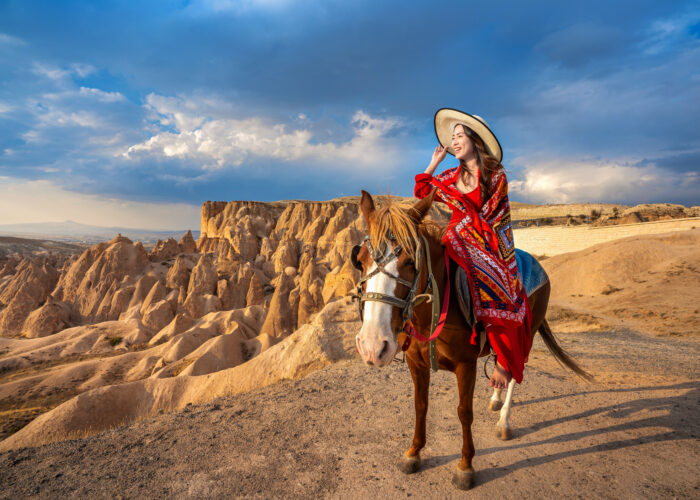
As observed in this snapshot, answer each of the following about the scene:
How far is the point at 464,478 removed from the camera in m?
3.18

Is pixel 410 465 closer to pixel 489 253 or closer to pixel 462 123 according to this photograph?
pixel 489 253

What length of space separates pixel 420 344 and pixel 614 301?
684 inches

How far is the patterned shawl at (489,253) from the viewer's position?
2.94 meters

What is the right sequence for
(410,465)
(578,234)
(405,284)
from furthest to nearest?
(578,234), (410,465), (405,284)

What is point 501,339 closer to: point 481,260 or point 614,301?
point 481,260

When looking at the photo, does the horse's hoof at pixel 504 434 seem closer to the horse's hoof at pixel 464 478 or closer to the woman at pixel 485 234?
the horse's hoof at pixel 464 478

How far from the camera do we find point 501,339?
119 inches

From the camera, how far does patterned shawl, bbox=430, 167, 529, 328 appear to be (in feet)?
9.64

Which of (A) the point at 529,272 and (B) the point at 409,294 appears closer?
(B) the point at 409,294

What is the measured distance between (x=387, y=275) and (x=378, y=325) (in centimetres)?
33

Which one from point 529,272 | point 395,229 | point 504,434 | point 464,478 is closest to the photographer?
point 395,229

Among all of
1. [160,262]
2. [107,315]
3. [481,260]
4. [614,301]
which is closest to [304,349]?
[481,260]

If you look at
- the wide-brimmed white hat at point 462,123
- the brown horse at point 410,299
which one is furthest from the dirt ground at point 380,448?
the wide-brimmed white hat at point 462,123

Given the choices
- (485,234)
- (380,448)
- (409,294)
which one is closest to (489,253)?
(485,234)
